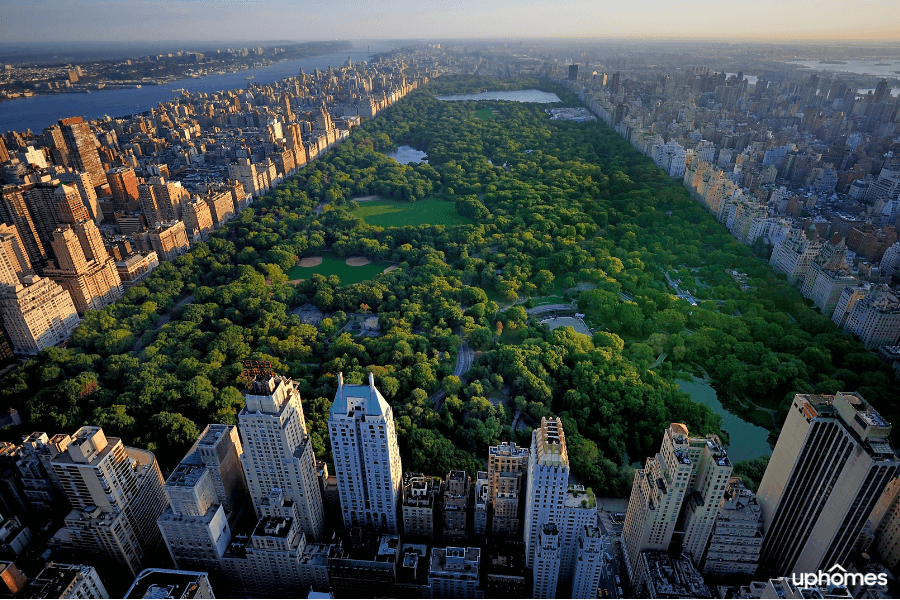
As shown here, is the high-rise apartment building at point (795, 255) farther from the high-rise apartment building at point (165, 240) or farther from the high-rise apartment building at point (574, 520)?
the high-rise apartment building at point (165, 240)

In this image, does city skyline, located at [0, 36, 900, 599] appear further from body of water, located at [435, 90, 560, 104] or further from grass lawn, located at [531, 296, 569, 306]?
body of water, located at [435, 90, 560, 104]

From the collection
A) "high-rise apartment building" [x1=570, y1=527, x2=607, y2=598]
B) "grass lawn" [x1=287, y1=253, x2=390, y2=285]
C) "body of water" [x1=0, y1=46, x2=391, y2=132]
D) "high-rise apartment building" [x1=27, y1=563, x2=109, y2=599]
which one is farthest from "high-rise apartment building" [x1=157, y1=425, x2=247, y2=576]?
"body of water" [x1=0, y1=46, x2=391, y2=132]

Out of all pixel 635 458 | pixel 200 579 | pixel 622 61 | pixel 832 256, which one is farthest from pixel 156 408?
pixel 622 61

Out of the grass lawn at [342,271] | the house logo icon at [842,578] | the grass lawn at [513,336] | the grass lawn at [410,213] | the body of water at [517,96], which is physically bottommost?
the grass lawn at [342,271]

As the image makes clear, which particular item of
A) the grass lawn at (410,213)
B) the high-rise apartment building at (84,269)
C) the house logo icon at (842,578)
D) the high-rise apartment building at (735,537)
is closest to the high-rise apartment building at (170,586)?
the high-rise apartment building at (735,537)

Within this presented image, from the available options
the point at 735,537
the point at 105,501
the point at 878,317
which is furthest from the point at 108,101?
the point at 878,317

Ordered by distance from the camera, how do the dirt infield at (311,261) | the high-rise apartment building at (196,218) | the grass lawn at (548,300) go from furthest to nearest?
the high-rise apartment building at (196,218) → the dirt infield at (311,261) → the grass lawn at (548,300)

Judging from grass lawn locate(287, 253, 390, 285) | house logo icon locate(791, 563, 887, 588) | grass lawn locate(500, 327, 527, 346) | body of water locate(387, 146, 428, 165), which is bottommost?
grass lawn locate(287, 253, 390, 285)
